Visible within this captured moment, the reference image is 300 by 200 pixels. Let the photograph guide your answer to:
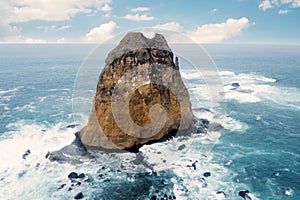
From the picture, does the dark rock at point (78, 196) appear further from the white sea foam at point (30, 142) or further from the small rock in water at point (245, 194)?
the small rock in water at point (245, 194)

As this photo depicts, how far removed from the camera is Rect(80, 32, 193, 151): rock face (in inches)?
2399

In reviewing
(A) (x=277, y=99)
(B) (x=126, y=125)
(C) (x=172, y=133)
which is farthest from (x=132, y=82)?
(A) (x=277, y=99)

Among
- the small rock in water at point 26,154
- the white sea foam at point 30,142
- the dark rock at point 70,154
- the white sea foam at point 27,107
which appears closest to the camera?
the dark rock at point 70,154

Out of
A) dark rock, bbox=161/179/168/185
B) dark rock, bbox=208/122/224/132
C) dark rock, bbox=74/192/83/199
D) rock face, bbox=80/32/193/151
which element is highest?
rock face, bbox=80/32/193/151

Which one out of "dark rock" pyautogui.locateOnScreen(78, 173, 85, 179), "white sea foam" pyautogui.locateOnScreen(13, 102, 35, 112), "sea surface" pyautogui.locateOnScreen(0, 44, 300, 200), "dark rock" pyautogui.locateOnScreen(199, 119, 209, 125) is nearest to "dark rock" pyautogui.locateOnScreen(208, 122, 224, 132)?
"dark rock" pyautogui.locateOnScreen(199, 119, 209, 125)

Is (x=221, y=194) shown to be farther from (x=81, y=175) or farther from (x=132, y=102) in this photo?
(x=132, y=102)

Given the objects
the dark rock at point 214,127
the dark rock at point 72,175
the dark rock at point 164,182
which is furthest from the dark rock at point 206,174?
the dark rock at point 72,175

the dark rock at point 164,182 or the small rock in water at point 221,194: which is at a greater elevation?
the dark rock at point 164,182

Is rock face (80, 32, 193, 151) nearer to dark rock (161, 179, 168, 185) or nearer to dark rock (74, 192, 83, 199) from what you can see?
dark rock (161, 179, 168, 185)

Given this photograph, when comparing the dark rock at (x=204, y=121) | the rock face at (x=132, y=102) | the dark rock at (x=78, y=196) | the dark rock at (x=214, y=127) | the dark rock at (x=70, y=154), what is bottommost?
the dark rock at (x=78, y=196)

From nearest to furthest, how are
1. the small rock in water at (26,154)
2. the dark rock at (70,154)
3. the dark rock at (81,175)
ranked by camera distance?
the dark rock at (81,175), the dark rock at (70,154), the small rock in water at (26,154)

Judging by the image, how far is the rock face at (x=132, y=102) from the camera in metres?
60.9

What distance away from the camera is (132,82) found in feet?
205

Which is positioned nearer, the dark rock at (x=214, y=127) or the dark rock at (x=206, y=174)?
the dark rock at (x=206, y=174)
